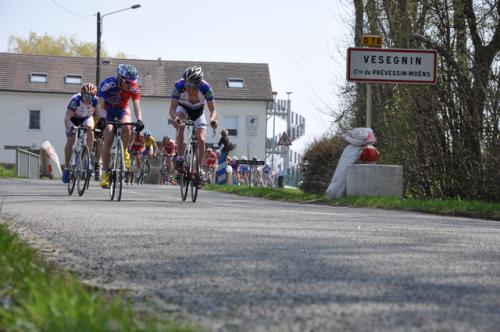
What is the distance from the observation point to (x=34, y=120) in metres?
81.4

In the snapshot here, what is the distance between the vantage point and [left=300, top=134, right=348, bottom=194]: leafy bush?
83.4ft

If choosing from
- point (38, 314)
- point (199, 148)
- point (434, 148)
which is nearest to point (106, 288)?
point (38, 314)

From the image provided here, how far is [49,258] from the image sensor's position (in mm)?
6297

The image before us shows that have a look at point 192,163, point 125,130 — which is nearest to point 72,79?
point 125,130

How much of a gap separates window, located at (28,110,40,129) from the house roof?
1.60 meters

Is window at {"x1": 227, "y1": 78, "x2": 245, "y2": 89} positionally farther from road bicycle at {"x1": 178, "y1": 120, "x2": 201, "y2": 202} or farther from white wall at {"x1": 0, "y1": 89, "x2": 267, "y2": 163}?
road bicycle at {"x1": 178, "y1": 120, "x2": 201, "y2": 202}

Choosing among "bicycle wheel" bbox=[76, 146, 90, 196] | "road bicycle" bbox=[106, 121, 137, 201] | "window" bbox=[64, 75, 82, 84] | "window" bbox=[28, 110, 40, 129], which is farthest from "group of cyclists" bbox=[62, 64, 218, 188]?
"window" bbox=[64, 75, 82, 84]

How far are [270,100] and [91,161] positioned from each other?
65.4m

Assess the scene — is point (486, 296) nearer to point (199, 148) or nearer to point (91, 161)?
point (199, 148)

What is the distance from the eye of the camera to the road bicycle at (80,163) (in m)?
16.4

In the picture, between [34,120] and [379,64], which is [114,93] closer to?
[379,64]

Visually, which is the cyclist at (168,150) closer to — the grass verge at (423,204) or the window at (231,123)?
the grass verge at (423,204)

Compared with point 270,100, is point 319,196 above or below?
below

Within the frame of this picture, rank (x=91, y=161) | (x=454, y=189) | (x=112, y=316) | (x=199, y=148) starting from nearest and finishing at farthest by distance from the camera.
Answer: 1. (x=112, y=316)
2. (x=199, y=148)
3. (x=91, y=161)
4. (x=454, y=189)
